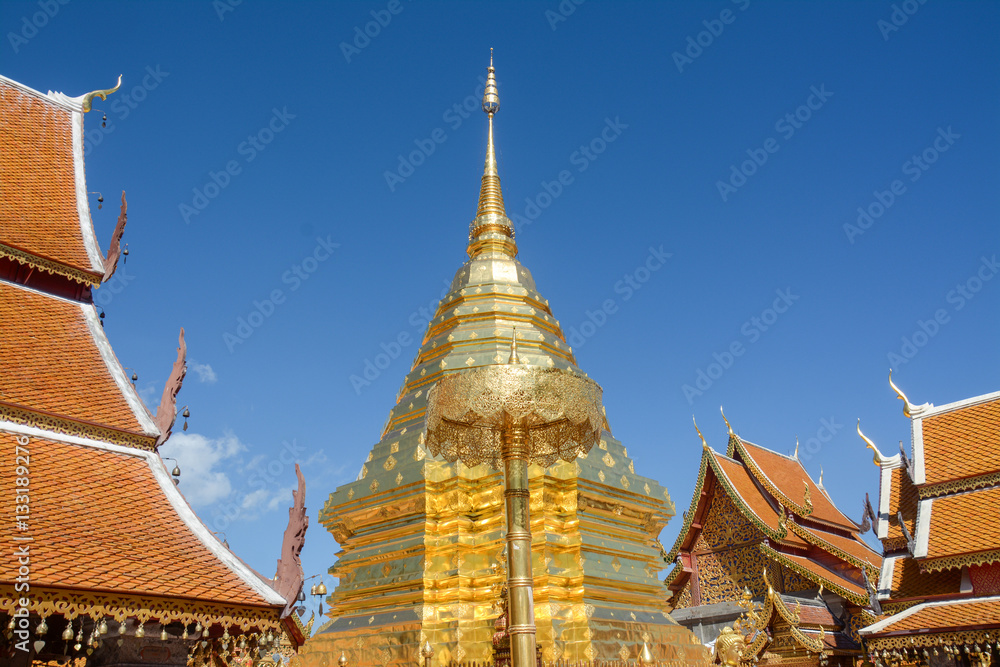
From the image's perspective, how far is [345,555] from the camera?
10.8 meters

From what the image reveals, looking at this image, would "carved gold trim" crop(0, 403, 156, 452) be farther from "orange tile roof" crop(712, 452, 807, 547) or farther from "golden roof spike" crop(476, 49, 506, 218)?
"orange tile roof" crop(712, 452, 807, 547)

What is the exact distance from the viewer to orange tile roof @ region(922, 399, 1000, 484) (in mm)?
11109

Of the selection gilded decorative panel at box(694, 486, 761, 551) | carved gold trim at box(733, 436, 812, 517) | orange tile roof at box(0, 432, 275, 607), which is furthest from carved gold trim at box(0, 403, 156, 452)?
carved gold trim at box(733, 436, 812, 517)

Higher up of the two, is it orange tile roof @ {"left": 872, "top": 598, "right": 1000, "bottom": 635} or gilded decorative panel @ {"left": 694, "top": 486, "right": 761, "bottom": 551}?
gilded decorative panel @ {"left": 694, "top": 486, "right": 761, "bottom": 551}

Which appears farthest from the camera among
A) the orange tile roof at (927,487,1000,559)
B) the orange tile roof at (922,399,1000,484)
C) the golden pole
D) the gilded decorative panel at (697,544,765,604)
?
the gilded decorative panel at (697,544,765,604)

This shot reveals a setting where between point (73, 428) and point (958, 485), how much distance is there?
1115cm

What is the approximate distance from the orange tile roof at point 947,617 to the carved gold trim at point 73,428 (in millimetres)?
9067

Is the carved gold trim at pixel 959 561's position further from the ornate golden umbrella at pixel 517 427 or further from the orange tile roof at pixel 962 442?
the ornate golden umbrella at pixel 517 427

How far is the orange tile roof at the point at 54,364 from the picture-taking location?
671 centimetres

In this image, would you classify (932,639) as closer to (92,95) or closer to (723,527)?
(723,527)

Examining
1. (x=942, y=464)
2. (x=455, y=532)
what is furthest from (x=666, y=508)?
(x=942, y=464)

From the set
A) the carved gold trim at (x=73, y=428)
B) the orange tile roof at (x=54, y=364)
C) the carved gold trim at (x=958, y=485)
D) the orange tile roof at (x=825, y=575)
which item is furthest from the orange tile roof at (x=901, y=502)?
the orange tile roof at (x=54, y=364)

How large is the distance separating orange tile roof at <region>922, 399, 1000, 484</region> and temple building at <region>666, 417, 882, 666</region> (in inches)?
98.4

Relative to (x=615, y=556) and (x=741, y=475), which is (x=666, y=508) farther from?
(x=741, y=475)
